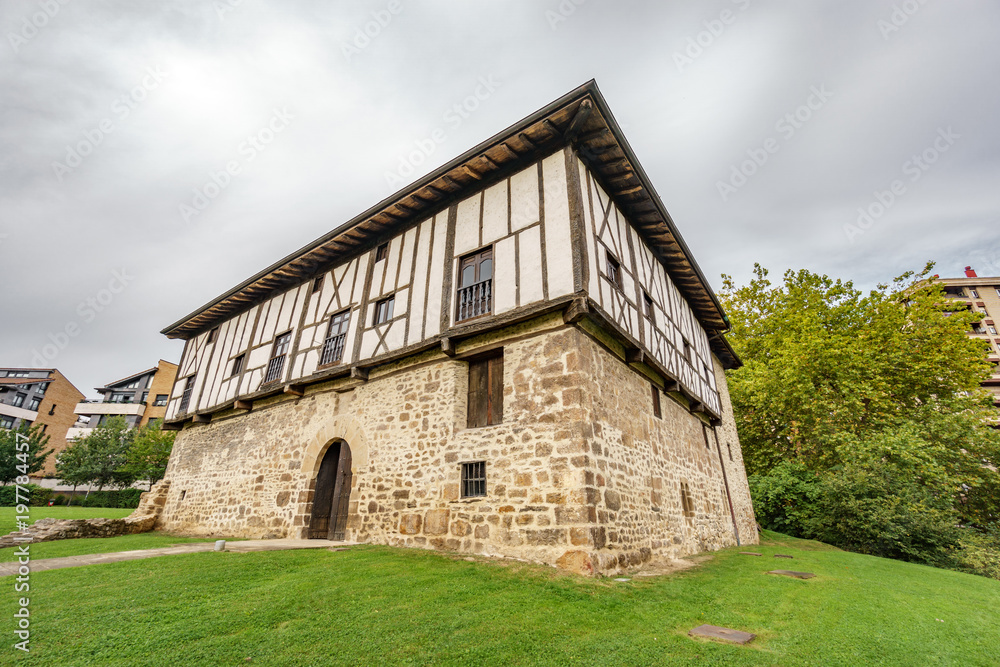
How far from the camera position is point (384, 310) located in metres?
10.2

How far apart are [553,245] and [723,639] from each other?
5.86 metres

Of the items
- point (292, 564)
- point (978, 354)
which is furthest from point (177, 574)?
point (978, 354)

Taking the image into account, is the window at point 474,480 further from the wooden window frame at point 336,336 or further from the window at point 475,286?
the wooden window frame at point 336,336

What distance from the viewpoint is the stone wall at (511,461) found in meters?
6.32

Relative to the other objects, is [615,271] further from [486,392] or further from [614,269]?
[486,392]

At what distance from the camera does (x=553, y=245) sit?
7.59m

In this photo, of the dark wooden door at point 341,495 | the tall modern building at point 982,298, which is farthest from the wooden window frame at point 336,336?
the tall modern building at point 982,298

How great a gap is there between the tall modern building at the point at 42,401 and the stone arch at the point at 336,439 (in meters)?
40.0

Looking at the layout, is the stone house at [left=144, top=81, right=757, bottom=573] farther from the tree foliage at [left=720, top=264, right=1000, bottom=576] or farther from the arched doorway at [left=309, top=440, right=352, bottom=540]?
the tree foliage at [left=720, top=264, right=1000, bottom=576]

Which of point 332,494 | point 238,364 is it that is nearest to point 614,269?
point 332,494

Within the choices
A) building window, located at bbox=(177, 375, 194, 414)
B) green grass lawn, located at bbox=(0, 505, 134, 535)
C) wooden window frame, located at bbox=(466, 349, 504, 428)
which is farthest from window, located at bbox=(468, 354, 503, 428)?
building window, located at bbox=(177, 375, 194, 414)

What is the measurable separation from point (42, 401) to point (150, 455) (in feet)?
72.4

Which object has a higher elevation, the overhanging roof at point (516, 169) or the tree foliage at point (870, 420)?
the overhanging roof at point (516, 169)

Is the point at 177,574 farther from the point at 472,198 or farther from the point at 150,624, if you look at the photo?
the point at 472,198
